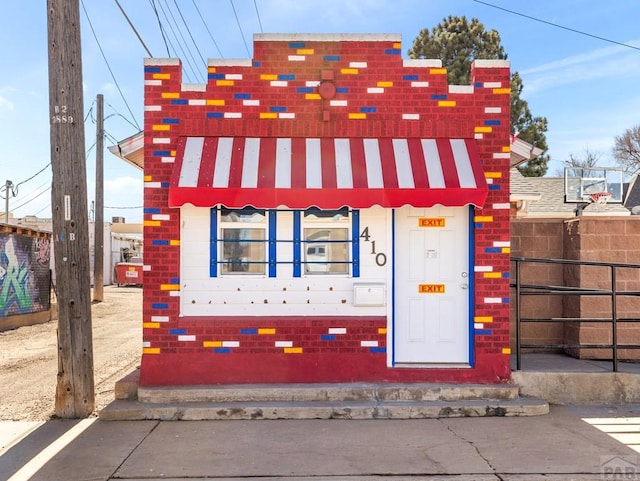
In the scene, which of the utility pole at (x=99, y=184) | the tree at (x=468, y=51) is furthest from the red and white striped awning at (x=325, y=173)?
the tree at (x=468, y=51)

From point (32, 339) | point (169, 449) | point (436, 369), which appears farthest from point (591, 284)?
point (32, 339)

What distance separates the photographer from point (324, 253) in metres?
6.95

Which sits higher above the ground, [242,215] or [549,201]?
[549,201]

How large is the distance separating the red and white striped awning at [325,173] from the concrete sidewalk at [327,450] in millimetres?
2486

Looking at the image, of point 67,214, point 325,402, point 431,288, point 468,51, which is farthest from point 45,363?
point 468,51

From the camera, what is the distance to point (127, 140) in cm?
723

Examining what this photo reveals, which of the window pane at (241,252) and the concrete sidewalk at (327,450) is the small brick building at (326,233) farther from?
the concrete sidewalk at (327,450)

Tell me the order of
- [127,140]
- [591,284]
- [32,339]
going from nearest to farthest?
[127,140] < [591,284] < [32,339]

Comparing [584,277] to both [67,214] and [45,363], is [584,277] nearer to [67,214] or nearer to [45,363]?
[67,214]

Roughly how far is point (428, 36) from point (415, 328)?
880 inches

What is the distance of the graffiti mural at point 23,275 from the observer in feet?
44.8

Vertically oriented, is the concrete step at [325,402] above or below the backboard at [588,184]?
below

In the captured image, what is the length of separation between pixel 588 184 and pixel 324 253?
8595 mm

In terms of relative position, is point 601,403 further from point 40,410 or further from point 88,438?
point 40,410
